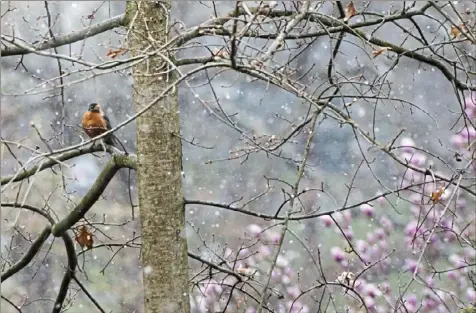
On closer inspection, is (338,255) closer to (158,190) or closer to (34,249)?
(34,249)

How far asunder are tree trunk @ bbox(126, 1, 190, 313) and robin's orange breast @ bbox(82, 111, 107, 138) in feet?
1.91

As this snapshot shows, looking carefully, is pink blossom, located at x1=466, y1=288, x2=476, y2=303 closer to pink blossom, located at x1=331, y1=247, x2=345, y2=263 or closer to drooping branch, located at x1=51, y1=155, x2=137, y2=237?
pink blossom, located at x1=331, y1=247, x2=345, y2=263

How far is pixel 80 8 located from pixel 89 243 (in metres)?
1.56

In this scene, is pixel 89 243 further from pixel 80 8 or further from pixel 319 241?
pixel 319 241

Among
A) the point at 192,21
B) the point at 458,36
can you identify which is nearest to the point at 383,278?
the point at 192,21

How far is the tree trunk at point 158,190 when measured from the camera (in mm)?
2225

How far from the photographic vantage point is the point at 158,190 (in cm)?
223

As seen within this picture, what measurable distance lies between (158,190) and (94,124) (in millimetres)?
715

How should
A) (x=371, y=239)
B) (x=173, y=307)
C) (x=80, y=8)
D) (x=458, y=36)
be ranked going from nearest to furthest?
1. (x=173, y=307)
2. (x=458, y=36)
3. (x=80, y=8)
4. (x=371, y=239)

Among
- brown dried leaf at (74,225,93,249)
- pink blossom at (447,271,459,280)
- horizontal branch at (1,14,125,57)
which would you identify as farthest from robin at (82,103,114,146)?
pink blossom at (447,271,459,280)

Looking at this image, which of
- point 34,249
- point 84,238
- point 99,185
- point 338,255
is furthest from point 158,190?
point 338,255

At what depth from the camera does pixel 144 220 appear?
2252 mm

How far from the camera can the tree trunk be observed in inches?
87.6

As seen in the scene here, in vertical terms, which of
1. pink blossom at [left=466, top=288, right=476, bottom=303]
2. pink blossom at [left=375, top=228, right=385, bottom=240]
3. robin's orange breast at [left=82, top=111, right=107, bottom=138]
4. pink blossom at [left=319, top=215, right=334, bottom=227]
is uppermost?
pink blossom at [left=375, top=228, right=385, bottom=240]
